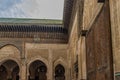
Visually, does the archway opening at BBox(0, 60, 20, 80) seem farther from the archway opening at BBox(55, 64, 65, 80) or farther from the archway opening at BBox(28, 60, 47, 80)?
the archway opening at BBox(55, 64, 65, 80)

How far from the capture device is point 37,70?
1783cm

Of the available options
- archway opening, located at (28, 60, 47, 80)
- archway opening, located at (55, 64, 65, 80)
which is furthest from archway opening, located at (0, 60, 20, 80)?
archway opening, located at (55, 64, 65, 80)

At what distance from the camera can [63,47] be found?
15961mm

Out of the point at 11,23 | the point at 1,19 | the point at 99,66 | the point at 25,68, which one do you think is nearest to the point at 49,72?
the point at 25,68

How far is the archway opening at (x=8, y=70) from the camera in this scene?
54.6ft

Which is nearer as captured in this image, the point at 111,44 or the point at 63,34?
the point at 111,44

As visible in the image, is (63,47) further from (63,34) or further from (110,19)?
(110,19)

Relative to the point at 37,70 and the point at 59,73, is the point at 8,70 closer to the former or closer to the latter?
the point at 37,70

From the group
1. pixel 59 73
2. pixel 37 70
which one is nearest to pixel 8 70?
pixel 37 70

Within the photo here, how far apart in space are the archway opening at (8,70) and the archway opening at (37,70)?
1209 mm

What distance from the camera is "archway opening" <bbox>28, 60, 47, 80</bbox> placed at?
17.0 metres

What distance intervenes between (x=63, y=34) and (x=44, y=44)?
58.0 inches

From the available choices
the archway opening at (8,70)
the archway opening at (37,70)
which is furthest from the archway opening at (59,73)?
the archway opening at (8,70)

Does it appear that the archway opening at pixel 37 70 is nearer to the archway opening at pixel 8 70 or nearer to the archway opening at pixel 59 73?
the archway opening at pixel 59 73
